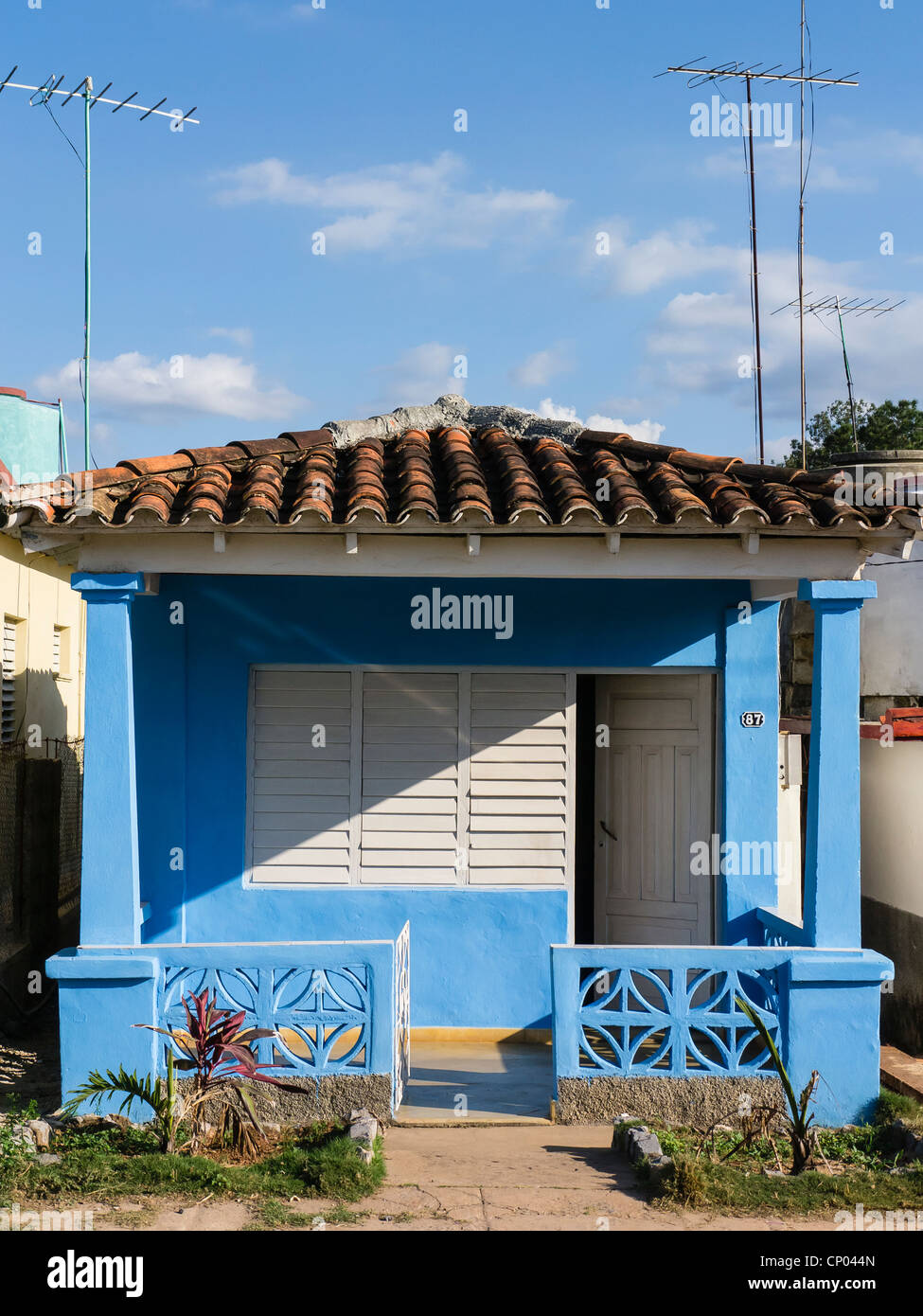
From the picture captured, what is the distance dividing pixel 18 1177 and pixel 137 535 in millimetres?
3118

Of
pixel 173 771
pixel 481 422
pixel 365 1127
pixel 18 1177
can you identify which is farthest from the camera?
pixel 481 422

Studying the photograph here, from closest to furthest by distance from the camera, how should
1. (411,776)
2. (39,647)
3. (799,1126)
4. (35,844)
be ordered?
(799,1126), (411,776), (35,844), (39,647)

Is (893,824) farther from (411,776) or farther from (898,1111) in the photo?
(411,776)

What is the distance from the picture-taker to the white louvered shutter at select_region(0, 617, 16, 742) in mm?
9727

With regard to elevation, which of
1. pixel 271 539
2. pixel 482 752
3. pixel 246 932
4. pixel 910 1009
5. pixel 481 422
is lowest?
pixel 910 1009

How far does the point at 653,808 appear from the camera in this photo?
8.45m

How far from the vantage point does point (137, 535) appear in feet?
20.6

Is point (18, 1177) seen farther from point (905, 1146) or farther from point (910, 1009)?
point (910, 1009)

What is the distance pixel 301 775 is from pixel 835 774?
136 inches

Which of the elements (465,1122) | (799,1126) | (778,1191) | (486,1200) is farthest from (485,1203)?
(799,1126)

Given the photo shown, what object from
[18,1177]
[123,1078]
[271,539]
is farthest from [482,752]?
[18,1177]

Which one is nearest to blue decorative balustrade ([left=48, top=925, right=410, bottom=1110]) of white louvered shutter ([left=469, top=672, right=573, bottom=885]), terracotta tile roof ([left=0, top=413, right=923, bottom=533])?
white louvered shutter ([left=469, top=672, right=573, bottom=885])

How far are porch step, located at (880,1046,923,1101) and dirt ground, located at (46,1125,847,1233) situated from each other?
287cm
